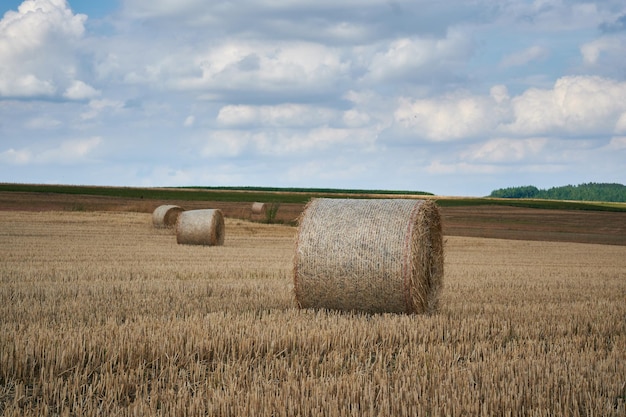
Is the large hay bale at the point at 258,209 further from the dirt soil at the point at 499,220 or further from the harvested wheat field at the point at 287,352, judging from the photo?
the harvested wheat field at the point at 287,352

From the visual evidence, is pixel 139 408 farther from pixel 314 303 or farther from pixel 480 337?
pixel 314 303

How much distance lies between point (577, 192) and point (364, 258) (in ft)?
501

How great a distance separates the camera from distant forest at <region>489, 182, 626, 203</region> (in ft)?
449

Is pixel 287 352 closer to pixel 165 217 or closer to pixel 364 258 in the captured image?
pixel 364 258

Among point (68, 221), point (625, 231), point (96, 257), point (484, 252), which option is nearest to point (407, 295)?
point (96, 257)

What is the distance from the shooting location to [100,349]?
5816mm

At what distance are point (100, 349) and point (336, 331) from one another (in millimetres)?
2291

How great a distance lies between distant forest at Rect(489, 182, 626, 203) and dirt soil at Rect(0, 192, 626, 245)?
291ft

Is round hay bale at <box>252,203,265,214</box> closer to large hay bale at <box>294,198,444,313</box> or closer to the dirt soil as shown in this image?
the dirt soil

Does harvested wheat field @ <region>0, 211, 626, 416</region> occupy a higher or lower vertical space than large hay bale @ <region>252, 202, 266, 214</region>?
lower

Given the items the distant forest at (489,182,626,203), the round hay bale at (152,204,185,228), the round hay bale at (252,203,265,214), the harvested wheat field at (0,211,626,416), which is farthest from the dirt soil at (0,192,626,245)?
the distant forest at (489,182,626,203)

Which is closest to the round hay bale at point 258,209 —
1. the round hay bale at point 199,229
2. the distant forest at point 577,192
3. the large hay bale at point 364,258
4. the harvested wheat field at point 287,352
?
the round hay bale at point 199,229

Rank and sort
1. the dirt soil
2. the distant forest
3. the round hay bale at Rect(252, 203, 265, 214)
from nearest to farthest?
the dirt soil < the round hay bale at Rect(252, 203, 265, 214) < the distant forest

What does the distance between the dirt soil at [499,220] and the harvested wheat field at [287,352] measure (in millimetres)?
25635
